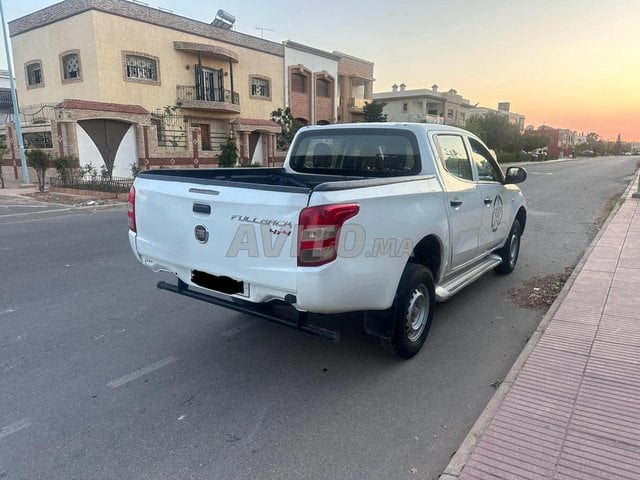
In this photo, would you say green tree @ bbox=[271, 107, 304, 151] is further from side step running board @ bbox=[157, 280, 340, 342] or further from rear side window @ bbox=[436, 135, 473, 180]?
side step running board @ bbox=[157, 280, 340, 342]

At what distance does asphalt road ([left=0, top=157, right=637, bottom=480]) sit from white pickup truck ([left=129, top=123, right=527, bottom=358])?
1.58 ft

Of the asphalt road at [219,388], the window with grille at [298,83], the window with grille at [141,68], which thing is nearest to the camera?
the asphalt road at [219,388]

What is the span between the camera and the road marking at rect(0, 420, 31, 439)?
2.93 m

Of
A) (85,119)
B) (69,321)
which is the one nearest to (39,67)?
(85,119)

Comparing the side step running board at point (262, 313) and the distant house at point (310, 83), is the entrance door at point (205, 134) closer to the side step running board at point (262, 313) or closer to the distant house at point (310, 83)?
the distant house at point (310, 83)

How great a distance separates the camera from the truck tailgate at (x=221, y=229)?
2.99 metres

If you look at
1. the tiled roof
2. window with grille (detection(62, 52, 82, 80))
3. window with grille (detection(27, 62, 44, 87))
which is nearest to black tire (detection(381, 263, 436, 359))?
the tiled roof

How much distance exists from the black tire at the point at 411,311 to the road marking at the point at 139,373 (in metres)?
1.85

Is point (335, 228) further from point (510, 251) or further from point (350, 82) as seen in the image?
point (350, 82)

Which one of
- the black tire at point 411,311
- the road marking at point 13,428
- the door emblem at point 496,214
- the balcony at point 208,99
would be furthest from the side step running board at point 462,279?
the balcony at point 208,99

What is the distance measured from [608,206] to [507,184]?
10992 mm

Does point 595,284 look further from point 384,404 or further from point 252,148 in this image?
point 252,148

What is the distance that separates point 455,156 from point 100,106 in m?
22.6

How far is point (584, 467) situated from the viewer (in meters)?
2.56
